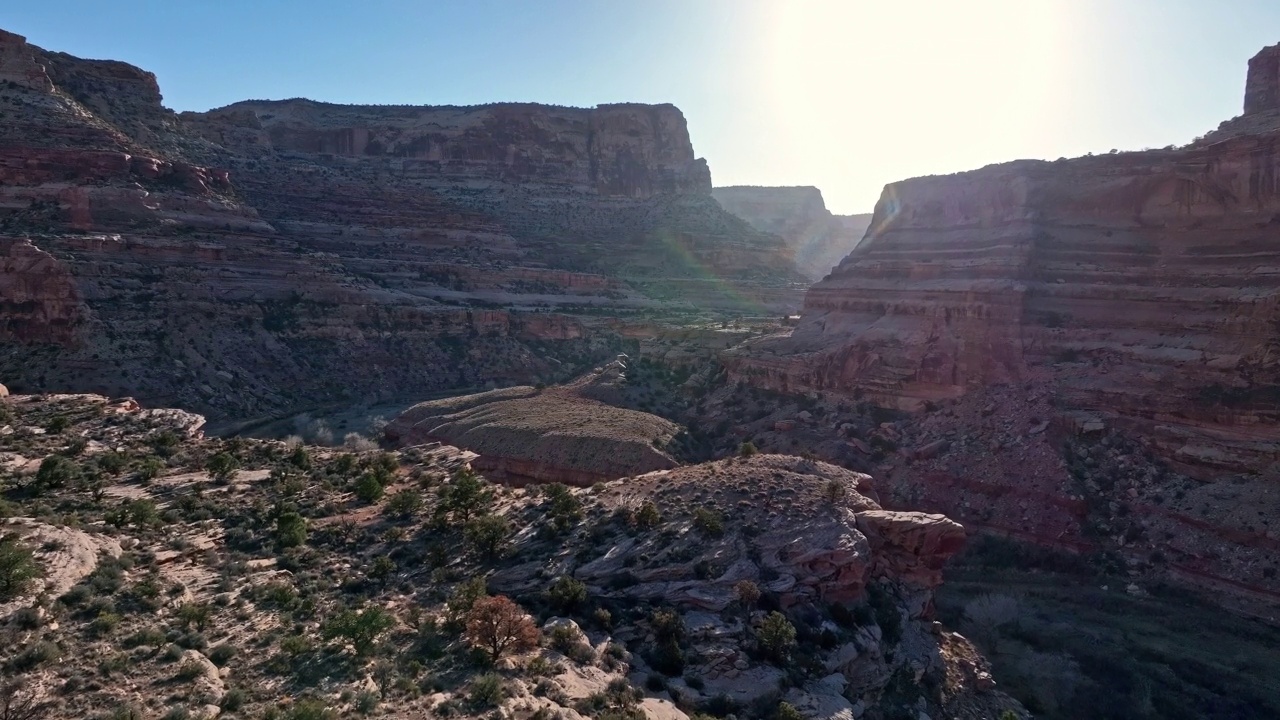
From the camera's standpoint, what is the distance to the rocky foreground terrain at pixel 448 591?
11141 mm

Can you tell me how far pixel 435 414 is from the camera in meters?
38.5

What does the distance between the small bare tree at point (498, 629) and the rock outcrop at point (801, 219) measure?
390 ft

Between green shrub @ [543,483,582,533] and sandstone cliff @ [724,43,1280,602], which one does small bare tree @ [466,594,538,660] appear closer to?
green shrub @ [543,483,582,533]

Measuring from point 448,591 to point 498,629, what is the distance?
276cm

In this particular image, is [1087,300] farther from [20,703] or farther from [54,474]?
[20,703]

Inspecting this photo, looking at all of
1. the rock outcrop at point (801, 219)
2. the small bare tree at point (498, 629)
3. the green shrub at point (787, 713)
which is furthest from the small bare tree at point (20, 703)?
the rock outcrop at point (801, 219)

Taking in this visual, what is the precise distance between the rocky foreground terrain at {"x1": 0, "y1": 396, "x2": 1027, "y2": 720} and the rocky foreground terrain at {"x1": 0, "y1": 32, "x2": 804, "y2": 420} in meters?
22.6

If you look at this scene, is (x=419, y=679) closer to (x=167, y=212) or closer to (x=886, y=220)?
(x=886, y=220)

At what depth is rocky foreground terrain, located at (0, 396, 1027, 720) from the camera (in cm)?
1114

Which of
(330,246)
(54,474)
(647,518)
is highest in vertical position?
(330,246)

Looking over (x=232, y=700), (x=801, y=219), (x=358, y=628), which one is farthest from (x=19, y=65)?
(x=801, y=219)

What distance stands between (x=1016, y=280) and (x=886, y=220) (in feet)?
35.6

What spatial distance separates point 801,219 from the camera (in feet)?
438

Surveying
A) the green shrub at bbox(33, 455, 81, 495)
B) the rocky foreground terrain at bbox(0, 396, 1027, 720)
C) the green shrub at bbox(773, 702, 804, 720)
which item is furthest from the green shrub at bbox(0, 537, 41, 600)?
the green shrub at bbox(773, 702, 804, 720)
